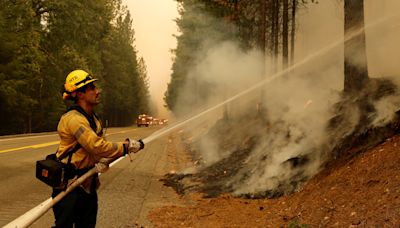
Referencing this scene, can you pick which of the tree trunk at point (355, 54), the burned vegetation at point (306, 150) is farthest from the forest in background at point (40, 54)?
Result: the tree trunk at point (355, 54)

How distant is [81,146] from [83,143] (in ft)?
0.50

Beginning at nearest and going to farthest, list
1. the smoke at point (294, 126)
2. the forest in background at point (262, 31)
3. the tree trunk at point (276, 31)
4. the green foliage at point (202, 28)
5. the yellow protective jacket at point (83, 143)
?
1. the yellow protective jacket at point (83, 143)
2. the smoke at point (294, 126)
3. the forest in background at point (262, 31)
4. the tree trunk at point (276, 31)
5. the green foliage at point (202, 28)

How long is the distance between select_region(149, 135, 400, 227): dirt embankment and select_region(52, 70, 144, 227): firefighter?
222 centimetres

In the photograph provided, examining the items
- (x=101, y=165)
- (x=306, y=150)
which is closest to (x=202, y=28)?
(x=306, y=150)

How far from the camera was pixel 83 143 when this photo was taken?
4070 millimetres

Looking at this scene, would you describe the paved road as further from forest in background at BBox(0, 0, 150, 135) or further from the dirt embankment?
forest in background at BBox(0, 0, 150, 135)

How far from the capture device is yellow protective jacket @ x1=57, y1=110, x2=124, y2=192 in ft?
13.4

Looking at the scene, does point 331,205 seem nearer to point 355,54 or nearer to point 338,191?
point 338,191

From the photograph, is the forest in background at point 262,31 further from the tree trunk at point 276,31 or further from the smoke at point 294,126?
the smoke at point 294,126

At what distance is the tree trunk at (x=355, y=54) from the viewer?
955 cm

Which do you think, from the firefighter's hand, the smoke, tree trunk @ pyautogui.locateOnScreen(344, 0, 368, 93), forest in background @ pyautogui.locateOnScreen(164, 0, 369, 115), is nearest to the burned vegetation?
the smoke

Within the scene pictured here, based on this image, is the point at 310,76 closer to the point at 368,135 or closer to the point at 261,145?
the point at 261,145

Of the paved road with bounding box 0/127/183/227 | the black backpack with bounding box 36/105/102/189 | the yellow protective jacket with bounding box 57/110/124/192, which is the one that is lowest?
the paved road with bounding box 0/127/183/227

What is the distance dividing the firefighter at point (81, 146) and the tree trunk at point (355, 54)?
21.6ft
